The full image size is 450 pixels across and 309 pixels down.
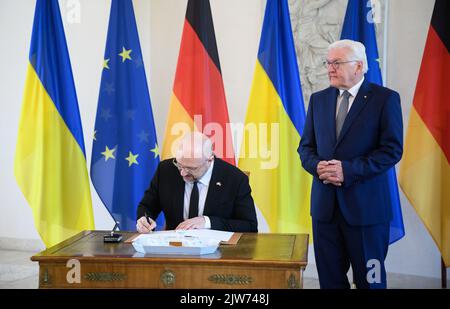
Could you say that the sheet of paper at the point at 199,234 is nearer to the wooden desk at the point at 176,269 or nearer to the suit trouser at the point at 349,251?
the wooden desk at the point at 176,269

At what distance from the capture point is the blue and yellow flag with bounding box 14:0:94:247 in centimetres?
404

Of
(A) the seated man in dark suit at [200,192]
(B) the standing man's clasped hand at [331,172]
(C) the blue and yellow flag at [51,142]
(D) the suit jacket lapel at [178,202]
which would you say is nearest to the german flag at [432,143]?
(B) the standing man's clasped hand at [331,172]

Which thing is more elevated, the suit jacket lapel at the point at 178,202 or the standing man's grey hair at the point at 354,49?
the standing man's grey hair at the point at 354,49

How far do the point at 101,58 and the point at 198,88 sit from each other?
53.4 inches

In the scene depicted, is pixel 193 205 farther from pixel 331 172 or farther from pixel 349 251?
pixel 349 251

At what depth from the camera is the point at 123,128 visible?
429 cm

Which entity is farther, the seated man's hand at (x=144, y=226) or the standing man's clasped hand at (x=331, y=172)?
the standing man's clasped hand at (x=331, y=172)

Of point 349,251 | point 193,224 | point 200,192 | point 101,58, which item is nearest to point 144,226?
point 193,224

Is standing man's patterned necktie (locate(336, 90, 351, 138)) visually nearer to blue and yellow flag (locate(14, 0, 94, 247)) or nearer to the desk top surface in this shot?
the desk top surface

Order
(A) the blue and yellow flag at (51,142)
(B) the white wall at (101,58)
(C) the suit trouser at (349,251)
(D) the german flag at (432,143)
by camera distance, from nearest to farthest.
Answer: (C) the suit trouser at (349,251) < (D) the german flag at (432,143) < (A) the blue and yellow flag at (51,142) < (B) the white wall at (101,58)

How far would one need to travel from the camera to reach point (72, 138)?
4.13m

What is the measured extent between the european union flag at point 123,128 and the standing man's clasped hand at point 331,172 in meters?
1.70

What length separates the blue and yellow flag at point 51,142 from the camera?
4.04m

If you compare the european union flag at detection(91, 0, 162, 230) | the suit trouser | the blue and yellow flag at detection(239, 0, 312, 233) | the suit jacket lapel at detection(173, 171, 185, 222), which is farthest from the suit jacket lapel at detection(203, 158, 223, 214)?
the european union flag at detection(91, 0, 162, 230)
